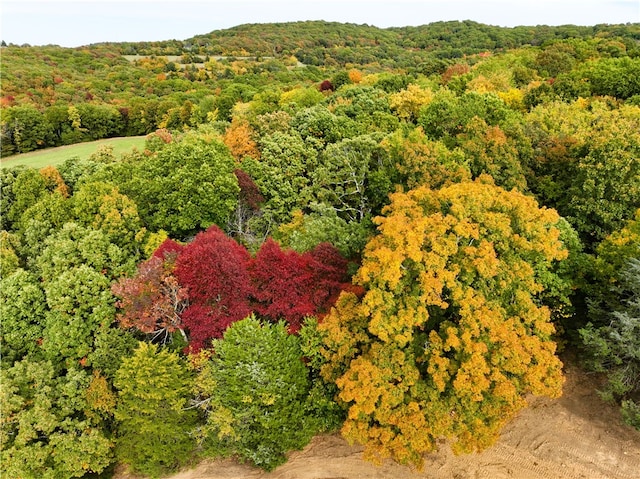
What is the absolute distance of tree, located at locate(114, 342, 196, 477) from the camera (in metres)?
19.9

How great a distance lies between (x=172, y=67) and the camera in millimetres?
118312

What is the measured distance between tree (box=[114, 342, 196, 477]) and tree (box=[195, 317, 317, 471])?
100 cm

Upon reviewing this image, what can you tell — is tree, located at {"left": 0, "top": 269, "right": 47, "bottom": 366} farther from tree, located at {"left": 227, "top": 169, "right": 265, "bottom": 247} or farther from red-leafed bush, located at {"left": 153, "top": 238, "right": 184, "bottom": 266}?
tree, located at {"left": 227, "top": 169, "right": 265, "bottom": 247}

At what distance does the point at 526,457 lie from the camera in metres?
20.8

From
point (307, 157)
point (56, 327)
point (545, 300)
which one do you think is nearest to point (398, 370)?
point (545, 300)

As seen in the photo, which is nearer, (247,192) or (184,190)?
(184,190)

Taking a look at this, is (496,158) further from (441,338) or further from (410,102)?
(410,102)

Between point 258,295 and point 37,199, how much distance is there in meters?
21.7

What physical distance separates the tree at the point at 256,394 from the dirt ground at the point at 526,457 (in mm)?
1123

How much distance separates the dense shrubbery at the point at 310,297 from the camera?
739 inches

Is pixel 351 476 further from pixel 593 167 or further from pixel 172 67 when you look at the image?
pixel 172 67

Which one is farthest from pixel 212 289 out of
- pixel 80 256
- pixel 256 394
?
pixel 80 256

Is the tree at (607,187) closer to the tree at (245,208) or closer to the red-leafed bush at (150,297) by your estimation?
the tree at (245,208)

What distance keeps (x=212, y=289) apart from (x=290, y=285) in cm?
371
